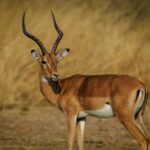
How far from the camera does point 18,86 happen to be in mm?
20078

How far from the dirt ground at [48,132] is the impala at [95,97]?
1.16 meters

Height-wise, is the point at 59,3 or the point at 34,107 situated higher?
the point at 59,3

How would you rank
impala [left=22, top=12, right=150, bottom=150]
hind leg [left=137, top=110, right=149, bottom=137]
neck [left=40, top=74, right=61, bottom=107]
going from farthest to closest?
neck [left=40, top=74, right=61, bottom=107] < hind leg [left=137, top=110, right=149, bottom=137] < impala [left=22, top=12, right=150, bottom=150]

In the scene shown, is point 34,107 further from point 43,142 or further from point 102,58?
point 43,142

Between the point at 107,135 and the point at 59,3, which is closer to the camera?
the point at 107,135

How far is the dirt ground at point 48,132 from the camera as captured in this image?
13617 mm

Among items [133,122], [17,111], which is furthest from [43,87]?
[17,111]

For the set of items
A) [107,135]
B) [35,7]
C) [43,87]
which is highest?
[35,7]

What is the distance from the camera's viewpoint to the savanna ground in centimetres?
1805

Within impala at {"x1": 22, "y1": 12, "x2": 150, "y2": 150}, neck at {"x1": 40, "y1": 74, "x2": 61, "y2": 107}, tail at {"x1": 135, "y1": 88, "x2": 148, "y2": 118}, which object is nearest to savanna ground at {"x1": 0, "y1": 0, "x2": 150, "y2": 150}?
neck at {"x1": 40, "y1": 74, "x2": 61, "y2": 107}

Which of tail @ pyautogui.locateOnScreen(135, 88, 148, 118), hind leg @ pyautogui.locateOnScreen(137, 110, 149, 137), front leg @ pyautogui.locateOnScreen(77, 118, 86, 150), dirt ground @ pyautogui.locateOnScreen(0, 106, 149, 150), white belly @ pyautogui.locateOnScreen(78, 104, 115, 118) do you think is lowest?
Answer: dirt ground @ pyautogui.locateOnScreen(0, 106, 149, 150)

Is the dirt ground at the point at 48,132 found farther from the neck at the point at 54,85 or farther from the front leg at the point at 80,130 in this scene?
the neck at the point at 54,85

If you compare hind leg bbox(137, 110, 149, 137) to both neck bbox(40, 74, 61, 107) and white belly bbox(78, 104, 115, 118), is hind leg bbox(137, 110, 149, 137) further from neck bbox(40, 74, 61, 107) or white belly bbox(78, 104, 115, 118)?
neck bbox(40, 74, 61, 107)

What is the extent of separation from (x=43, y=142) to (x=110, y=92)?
2798 mm
